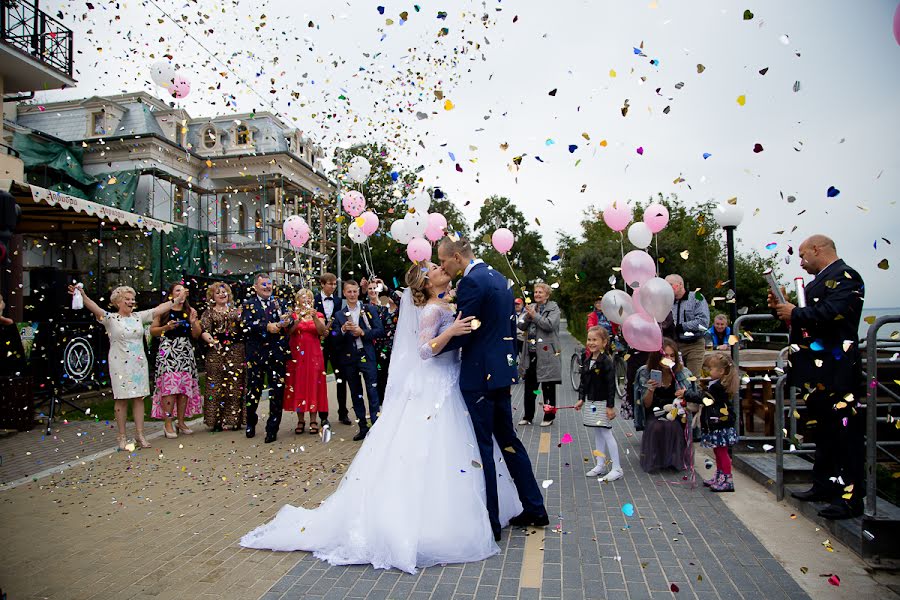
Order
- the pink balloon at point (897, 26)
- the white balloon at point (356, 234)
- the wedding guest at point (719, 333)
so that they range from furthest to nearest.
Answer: the white balloon at point (356, 234) → the wedding guest at point (719, 333) → the pink balloon at point (897, 26)

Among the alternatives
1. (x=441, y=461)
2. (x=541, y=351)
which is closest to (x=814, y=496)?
(x=441, y=461)

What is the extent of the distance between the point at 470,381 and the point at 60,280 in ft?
40.1

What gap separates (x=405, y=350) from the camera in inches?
198

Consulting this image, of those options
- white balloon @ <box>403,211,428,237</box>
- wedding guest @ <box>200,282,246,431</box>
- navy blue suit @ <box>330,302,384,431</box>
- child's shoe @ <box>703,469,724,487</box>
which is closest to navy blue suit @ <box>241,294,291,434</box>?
wedding guest @ <box>200,282,246,431</box>

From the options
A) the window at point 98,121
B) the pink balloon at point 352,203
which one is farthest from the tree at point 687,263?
the window at point 98,121

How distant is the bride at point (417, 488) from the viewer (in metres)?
4.08

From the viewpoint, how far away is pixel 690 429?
6.16m

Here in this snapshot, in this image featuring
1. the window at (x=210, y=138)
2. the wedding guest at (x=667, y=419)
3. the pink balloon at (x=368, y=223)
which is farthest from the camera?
the window at (x=210, y=138)

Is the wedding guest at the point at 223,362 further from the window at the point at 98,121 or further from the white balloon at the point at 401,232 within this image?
the window at the point at 98,121

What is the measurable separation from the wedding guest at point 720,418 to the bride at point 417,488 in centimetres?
206

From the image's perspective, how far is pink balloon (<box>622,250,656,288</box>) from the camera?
5930 millimetres

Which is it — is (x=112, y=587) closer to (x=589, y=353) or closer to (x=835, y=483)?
(x=589, y=353)

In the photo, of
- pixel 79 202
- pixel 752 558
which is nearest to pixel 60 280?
pixel 79 202

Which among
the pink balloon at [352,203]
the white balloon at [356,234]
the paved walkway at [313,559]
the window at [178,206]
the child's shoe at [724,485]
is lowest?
the paved walkway at [313,559]
